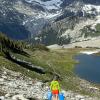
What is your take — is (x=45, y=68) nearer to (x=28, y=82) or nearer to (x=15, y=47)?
(x=15, y=47)

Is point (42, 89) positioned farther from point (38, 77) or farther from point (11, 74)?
point (38, 77)

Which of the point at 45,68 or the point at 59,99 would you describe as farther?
the point at 45,68

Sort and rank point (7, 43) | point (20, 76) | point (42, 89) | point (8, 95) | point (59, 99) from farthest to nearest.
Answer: point (7, 43) < point (20, 76) < point (42, 89) < point (8, 95) < point (59, 99)

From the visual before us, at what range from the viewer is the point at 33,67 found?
167 ft

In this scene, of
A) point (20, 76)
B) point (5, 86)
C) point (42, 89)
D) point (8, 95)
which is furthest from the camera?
point (20, 76)

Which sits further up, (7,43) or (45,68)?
(7,43)

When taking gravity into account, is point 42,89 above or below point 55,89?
below

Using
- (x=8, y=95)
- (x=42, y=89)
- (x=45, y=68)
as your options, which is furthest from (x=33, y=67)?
(x=8, y=95)

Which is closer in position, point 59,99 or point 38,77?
point 59,99

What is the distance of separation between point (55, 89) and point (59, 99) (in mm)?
767

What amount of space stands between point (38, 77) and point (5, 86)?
1403 centimetres

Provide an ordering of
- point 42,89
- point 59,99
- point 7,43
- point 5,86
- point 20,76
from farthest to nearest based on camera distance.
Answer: point 7,43 → point 20,76 → point 42,89 → point 5,86 → point 59,99

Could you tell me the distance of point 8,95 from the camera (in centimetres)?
2572

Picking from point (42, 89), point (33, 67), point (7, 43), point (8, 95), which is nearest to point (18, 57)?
point (33, 67)
